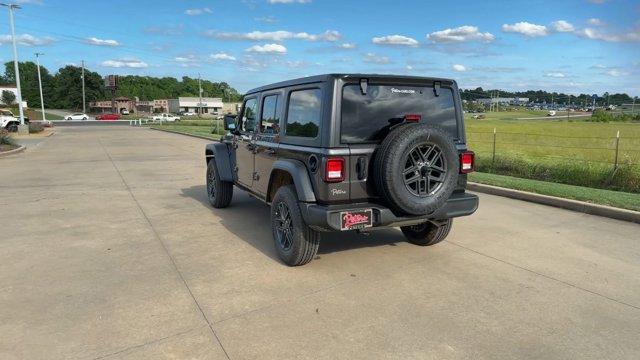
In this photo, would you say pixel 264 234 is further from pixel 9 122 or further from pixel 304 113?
pixel 9 122

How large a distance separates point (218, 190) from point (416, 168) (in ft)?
13.4

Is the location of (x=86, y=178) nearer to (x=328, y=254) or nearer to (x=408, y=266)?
(x=328, y=254)

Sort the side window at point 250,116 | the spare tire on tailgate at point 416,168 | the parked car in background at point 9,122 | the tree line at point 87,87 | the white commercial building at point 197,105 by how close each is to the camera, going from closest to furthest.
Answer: the spare tire on tailgate at point 416,168
the side window at point 250,116
the parked car in background at point 9,122
the tree line at point 87,87
the white commercial building at point 197,105

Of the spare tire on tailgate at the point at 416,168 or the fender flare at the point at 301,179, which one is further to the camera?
the fender flare at the point at 301,179

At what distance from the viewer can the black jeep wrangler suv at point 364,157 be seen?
13.7ft

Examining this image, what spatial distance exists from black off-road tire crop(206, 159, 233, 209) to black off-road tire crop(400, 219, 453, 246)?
124 inches

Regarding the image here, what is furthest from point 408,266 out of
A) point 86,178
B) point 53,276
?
point 86,178

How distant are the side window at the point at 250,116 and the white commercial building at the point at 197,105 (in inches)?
4880

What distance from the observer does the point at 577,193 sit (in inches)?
308

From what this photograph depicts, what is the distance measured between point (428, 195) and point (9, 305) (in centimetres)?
377

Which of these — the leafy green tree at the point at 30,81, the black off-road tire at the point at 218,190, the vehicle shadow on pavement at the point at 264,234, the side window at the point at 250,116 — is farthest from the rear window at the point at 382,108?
the leafy green tree at the point at 30,81

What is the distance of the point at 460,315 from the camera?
3.65m

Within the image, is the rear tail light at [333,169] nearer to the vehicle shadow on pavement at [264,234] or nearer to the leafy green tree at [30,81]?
the vehicle shadow on pavement at [264,234]

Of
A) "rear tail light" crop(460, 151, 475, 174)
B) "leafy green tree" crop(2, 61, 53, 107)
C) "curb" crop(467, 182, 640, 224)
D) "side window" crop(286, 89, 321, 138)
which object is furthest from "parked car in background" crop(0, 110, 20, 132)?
"leafy green tree" crop(2, 61, 53, 107)
